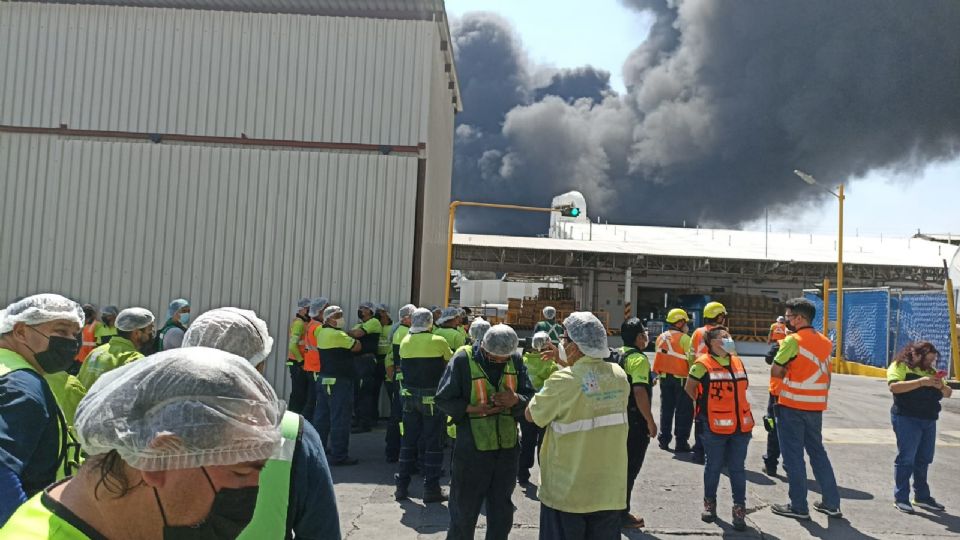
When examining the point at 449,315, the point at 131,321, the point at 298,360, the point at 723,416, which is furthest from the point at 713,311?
the point at 131,321

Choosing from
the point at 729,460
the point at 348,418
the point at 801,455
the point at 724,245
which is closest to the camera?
the point at 729,460

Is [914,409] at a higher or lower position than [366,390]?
higher

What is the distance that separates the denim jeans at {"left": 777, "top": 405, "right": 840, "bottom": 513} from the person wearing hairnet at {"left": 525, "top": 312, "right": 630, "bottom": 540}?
299cm

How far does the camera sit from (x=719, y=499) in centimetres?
655

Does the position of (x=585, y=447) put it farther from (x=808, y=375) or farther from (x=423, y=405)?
(x=808, y=375)

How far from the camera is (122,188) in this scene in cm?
1077

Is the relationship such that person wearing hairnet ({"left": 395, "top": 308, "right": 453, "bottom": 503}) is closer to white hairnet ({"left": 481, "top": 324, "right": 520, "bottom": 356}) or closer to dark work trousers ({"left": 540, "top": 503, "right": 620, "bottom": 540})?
white hairnet ({"left": 481, "top": 324, "right": 520, "bottom": 356})

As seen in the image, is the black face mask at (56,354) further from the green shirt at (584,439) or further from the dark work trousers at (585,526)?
the dark work trousers at (585,526)

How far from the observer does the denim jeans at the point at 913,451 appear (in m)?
6.23

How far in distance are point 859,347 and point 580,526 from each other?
21.3 m

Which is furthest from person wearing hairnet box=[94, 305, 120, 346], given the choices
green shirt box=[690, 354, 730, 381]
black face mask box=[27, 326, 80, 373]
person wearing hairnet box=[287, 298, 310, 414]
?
green shirt box=[690, 354, 730, 381]

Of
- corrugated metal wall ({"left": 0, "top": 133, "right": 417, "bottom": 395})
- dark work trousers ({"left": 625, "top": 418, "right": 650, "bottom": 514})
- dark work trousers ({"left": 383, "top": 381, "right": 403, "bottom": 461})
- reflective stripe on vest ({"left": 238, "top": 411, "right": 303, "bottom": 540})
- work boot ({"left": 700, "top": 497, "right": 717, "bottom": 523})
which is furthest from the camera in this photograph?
corrugated metal wall ({"left": 0, "top": 133, "right": 417, "bottom": 395})

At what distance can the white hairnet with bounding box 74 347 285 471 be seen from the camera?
126cm

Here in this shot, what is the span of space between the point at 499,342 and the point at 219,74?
348 inches
